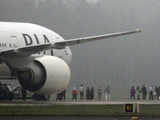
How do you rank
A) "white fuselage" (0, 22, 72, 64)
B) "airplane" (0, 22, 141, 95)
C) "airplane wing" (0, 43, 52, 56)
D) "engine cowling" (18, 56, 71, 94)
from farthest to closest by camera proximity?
"white fuselage" (0, 22, 72, 64), "engine cowling" (18, 56, 71, 94), "airplane" (0, 22, 141, 95), "airplane wing" (0, 43, 52, 56)

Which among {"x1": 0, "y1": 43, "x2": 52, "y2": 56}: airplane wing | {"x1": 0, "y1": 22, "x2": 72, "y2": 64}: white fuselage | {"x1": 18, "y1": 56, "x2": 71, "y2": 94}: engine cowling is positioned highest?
{"x1": 0, "y1": 22, "x2": 72, "y2": 64}: white fuselage

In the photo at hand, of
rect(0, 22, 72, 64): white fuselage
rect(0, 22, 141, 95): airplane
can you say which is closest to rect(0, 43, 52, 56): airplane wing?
rect(0, 22, 141, 95): airplane

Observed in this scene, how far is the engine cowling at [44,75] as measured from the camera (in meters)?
41.8

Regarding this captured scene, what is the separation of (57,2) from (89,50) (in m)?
9.17

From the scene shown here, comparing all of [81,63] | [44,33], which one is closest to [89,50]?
[81,63]

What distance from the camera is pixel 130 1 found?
8681cm

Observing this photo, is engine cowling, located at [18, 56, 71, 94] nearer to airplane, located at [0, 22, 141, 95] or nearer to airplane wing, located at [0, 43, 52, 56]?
airplane, located at [0, 22, 141, 95]

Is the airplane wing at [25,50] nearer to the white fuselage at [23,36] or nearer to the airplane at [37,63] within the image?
the airplane at [37,63]

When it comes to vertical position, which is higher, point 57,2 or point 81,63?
point 57,2

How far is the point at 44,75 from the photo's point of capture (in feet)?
138

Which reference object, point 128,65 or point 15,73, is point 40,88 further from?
point 128,65

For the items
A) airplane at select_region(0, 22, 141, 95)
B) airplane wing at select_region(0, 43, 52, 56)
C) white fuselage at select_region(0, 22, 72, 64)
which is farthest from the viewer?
white fuselage at select_region(0, 22, 72, 64)

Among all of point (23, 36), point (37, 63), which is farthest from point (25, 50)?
point (23, 36)

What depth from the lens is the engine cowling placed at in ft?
137
